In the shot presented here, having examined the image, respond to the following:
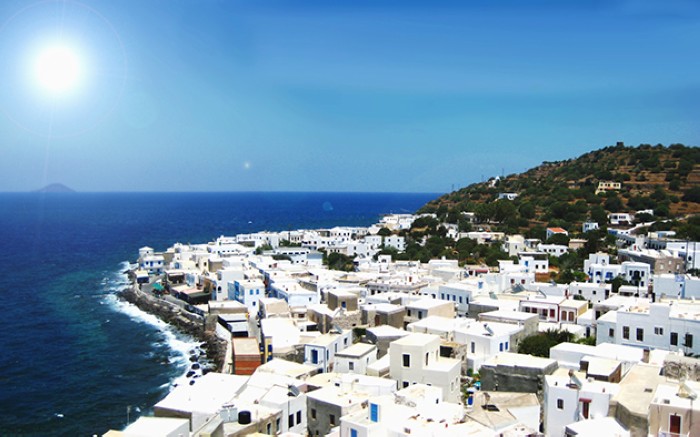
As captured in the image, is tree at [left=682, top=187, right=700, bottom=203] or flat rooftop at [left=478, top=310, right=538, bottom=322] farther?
tree at [left=682, top=187, right=700, bottom=203]

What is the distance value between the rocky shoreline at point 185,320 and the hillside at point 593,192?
110 ft

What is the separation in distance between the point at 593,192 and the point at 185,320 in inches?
2075

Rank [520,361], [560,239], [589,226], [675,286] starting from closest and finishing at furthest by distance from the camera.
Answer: [520,361] < [675,286] < [560,239] < [589,226]

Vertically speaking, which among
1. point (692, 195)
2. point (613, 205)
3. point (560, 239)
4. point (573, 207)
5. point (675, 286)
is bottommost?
point (675, 286)

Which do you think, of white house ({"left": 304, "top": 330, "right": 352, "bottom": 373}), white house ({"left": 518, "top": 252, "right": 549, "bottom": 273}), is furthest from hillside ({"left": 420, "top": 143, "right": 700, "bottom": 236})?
white house ({"left": 304, "top": 330, "right": 352, "bottom": 373})

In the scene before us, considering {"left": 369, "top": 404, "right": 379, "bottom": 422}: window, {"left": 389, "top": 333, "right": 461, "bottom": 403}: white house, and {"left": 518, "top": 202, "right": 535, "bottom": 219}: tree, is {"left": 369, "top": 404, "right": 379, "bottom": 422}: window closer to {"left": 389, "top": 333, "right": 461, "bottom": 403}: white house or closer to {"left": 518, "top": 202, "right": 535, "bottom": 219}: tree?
{"left": 389, "top": 333, "right": 461, "bottom": 403}: white house

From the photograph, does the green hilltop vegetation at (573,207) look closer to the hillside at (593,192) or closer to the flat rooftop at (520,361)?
the hillside at (593,192)

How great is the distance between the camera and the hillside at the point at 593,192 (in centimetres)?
6300

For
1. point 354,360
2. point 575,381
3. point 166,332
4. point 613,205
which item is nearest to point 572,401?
point 575,381

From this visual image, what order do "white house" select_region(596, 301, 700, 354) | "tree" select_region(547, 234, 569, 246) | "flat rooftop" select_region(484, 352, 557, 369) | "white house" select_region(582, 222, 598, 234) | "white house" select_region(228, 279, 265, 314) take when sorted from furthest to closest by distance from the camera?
"white house" select_region(582, 222, 598, 234)
"tree" select_region(547, 234, 569, 246)
"white house" select_region(228, 279, 265, 314)
"white house" select_region(596, 301, 700, 354)
"flat rooftop" select_region(484, 352, 557, 369)

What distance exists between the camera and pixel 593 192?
70.4 metres

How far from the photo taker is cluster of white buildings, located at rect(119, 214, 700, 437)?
1418cm

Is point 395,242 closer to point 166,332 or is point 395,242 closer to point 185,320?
point 185,320

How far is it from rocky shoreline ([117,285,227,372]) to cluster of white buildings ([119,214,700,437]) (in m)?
0.89
